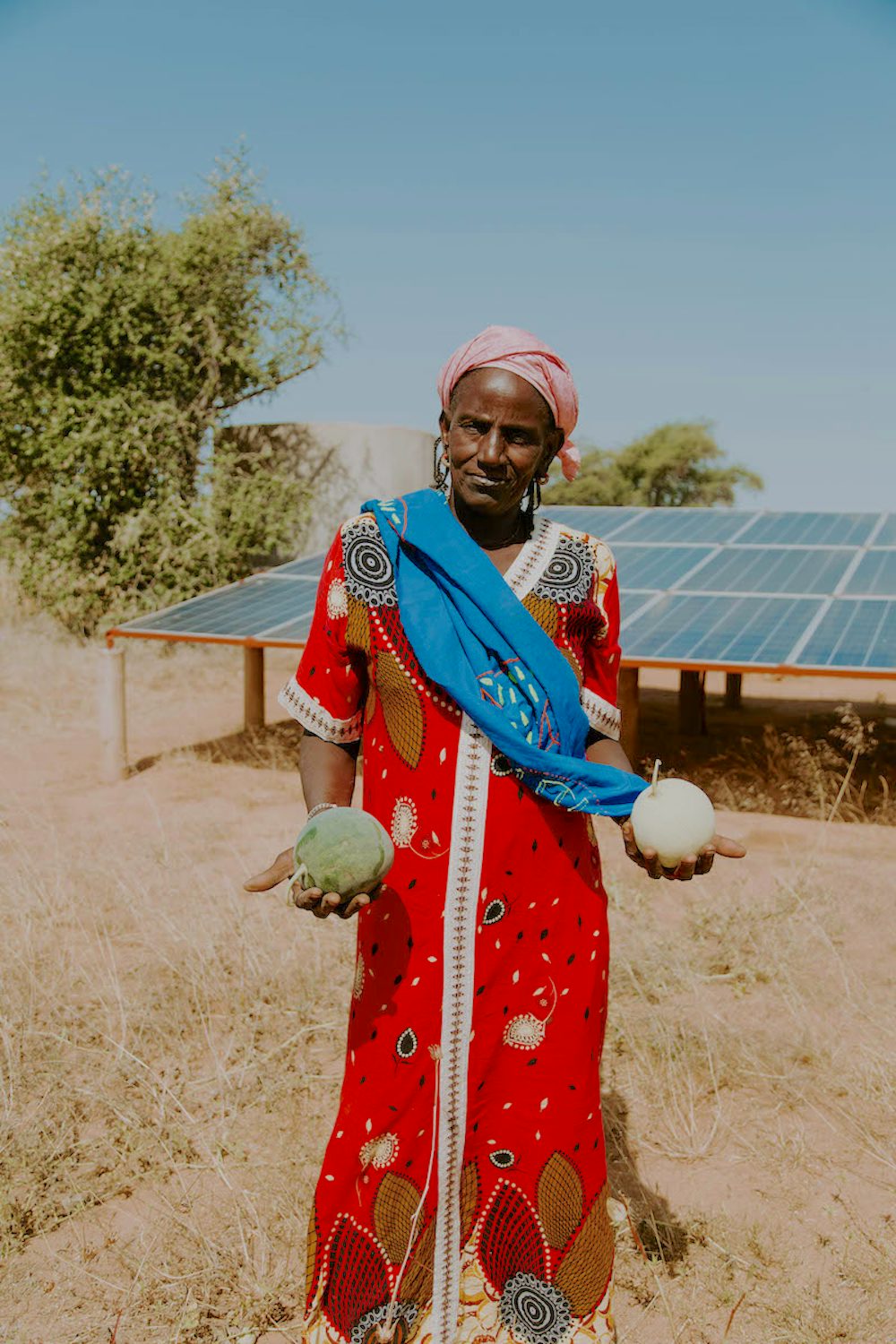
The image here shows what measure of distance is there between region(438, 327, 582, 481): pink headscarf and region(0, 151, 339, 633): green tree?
12628mm

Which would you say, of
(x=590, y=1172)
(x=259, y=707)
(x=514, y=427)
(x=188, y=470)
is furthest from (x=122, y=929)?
(x=188, y=470)

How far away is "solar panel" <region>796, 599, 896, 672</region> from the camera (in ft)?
20.2

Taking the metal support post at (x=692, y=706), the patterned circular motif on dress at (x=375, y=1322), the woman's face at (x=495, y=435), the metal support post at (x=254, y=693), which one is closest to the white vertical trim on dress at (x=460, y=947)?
the patterned circular motif on dress at (x=375, y=1322)

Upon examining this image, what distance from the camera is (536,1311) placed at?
202 centimetres

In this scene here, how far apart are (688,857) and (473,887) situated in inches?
15.3

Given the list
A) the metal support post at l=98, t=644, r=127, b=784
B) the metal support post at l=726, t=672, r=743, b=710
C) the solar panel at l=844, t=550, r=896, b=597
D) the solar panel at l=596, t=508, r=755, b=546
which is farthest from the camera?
the metal support post at l=726, t=672, r=743, b=710

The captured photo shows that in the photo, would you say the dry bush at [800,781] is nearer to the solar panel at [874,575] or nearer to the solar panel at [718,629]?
the solar panel at [718,629]

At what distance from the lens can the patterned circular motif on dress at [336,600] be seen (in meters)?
1.93

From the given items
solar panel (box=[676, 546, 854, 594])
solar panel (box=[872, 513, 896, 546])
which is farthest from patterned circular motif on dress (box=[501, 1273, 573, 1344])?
solar panel (box=[872, 513, 896, 546])

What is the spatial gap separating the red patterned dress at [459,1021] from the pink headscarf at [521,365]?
274mm

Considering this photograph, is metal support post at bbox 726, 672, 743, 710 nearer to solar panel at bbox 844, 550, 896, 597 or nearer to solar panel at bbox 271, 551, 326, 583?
solar panel at bbox 844, 550, 896, 597

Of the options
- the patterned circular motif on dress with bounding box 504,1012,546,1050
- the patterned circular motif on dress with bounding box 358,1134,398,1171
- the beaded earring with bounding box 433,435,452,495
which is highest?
the beaded earring with bounding box 433,435,452,495

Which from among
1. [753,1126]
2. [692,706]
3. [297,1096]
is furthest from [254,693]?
[753,1126]

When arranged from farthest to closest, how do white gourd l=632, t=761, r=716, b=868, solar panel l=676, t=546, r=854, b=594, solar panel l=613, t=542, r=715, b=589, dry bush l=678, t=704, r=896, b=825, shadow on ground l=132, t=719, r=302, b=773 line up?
1. shadow on ground l=132, t=719, r=302, b=773
2. solar panel l=613, t=542, r=715, b=589
3. solar panel l=676, t=546, r=854, b=594
4. dry bush l=678, t=704, r=896, b=825
5. white gourd l=632, t=761, r=716, b=868
